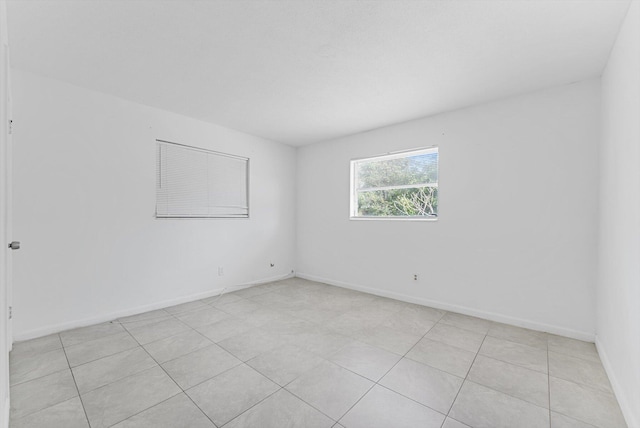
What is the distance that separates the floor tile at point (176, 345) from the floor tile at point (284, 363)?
604mm

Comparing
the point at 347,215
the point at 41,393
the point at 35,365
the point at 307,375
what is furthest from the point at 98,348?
the point at 347,215

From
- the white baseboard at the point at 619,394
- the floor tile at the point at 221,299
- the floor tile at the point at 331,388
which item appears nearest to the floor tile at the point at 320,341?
the floor tile at the point at 331,388

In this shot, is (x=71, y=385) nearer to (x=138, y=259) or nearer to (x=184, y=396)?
(x=184, y=396)

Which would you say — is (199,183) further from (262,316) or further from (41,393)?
(41,393)

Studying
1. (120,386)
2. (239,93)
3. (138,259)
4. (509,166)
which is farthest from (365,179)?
(120,386)

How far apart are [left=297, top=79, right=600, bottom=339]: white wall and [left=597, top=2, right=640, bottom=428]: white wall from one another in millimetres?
229

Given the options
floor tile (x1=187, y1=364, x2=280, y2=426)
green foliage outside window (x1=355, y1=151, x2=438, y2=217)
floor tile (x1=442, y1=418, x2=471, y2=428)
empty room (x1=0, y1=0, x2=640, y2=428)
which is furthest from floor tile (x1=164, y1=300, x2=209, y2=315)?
floor tile (x1=442, y1=418, x2=471, y2=428)

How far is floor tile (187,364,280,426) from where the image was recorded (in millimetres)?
1615

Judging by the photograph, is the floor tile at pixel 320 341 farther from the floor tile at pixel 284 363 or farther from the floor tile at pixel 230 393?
the floor tile at pixel 230 393

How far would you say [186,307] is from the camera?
11.3 ft

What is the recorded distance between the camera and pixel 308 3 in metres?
1.72

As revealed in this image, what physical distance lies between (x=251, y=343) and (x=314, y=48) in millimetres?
2579

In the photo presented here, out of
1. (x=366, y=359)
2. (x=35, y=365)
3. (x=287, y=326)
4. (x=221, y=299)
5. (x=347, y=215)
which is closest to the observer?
(x=35, y=365)

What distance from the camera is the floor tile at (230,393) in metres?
1.62
